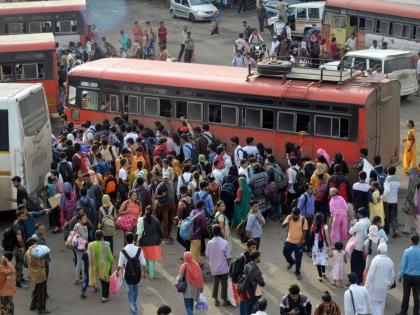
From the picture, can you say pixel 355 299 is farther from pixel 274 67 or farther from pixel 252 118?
pixel 274 67

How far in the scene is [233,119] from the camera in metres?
22.2

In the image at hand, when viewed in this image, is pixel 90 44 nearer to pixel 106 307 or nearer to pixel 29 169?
pixel 29 169

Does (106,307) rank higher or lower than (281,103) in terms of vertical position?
lower

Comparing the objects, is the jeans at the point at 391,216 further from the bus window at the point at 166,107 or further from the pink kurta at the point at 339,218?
the bus window at the point at 166,107

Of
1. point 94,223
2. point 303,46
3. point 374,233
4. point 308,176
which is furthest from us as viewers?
point 303,46

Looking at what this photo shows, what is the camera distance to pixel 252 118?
21938mm

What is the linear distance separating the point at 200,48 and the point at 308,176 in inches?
777

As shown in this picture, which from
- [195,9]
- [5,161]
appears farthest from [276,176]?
[195,9]

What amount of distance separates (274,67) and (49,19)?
619 inches

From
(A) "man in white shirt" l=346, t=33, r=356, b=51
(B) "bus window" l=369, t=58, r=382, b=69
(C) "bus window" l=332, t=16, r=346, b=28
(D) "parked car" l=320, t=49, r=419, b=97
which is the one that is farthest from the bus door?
(C) "bus window" l=332, t=16, r=346, b=28

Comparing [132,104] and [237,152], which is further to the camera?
[132,104]

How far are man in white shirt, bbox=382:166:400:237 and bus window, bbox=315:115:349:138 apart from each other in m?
2.29

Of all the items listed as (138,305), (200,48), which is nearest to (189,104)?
(138,305)

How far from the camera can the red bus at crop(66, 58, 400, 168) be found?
20.7 m
